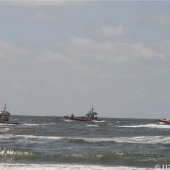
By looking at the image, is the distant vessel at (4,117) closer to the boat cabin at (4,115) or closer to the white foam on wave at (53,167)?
the boat cabin at (4,115)

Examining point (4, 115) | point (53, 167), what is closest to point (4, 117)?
point (4, 115)

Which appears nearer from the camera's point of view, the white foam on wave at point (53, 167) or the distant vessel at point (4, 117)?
the white foam on wave at point (53, 167)

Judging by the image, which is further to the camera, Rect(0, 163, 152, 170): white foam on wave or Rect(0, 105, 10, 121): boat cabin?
Rect(0, 105, 10, 121): boat cabin

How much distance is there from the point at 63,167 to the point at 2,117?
5563 cm

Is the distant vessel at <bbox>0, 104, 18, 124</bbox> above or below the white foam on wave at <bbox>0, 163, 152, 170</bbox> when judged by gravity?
above

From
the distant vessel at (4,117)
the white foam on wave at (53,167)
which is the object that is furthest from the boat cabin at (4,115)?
the white foam on wave at (53,167)

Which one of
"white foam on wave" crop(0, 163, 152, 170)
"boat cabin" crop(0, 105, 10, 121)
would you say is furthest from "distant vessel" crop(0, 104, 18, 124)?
"white foam on wave" crop(0, 163, 152, 170)

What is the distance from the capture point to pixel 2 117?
3091 inches

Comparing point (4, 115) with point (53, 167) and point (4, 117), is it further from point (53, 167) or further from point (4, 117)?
point (53, 167)

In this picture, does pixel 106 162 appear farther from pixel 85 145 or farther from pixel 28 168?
pixel 85 145

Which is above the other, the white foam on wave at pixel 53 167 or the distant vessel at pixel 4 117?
the distant vessel at pixel 4 117

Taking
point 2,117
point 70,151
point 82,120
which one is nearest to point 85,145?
point 70,151

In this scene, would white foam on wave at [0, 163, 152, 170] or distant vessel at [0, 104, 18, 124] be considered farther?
distant vessel at [0, 104, 18, 124]

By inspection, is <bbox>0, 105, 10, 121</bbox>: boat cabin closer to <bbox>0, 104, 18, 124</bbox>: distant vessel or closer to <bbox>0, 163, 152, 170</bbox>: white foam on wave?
<bbox>0, 104, 18, 124</bbox>: distant vessel
